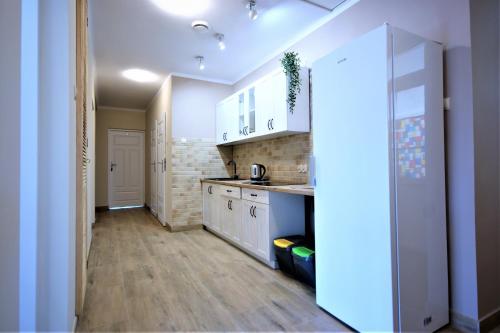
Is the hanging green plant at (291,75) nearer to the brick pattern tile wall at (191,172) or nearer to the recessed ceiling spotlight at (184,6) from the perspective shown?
the recessed ceiling spotlight at (184,6)

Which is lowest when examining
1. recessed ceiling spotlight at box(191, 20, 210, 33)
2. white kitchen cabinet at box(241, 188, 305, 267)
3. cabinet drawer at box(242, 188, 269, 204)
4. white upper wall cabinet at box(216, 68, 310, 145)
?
white kitchen cabinet at box(241, 188, 305, 267)

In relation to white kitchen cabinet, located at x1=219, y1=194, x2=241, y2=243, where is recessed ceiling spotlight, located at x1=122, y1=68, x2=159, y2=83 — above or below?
above

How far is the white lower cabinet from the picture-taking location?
9.26ft

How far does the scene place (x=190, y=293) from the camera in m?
2.29

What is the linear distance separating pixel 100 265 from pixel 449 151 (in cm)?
340

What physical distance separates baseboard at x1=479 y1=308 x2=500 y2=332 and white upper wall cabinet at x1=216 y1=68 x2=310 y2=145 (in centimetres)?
219

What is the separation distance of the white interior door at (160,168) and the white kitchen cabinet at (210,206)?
88 cm

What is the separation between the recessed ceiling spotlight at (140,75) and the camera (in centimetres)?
447

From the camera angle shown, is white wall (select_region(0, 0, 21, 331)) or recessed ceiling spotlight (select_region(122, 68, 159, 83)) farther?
recessed ceiling spotlight (select_region(122, 68, 159, 83))

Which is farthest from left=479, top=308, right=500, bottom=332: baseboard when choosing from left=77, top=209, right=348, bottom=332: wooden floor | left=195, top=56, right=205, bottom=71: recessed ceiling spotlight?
left=195, top=56, right=205, bottom=71: recessed ceiling spotlight

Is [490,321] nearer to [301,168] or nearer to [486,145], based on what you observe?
[486,145]

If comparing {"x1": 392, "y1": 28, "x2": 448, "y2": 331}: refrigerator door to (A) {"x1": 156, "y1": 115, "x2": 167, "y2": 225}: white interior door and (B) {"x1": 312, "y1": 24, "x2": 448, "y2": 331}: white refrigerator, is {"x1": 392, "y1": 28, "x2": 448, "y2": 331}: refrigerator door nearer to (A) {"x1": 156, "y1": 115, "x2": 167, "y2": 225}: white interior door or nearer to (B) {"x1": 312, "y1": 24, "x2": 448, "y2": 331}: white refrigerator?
(B) {"x1": 312, "y1": 24, "x2": 448, "y2": 331}: white refrigerator

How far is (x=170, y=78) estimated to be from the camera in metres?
4.56

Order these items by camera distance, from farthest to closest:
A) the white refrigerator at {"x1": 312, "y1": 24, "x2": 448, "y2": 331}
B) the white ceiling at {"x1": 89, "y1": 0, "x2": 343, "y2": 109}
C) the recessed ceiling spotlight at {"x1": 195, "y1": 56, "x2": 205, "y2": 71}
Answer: the recessed ceiling spotlight at {"x1": 195, "y1": 56, "x2": 205, "y2": 71}
the white ceiling at {"x1": 89, "y1": 0, "x2": 343, "y2": 109}
the white refrigerator at {"x1": 312, "y1": 24, "x2": 448, "y2": 331}
